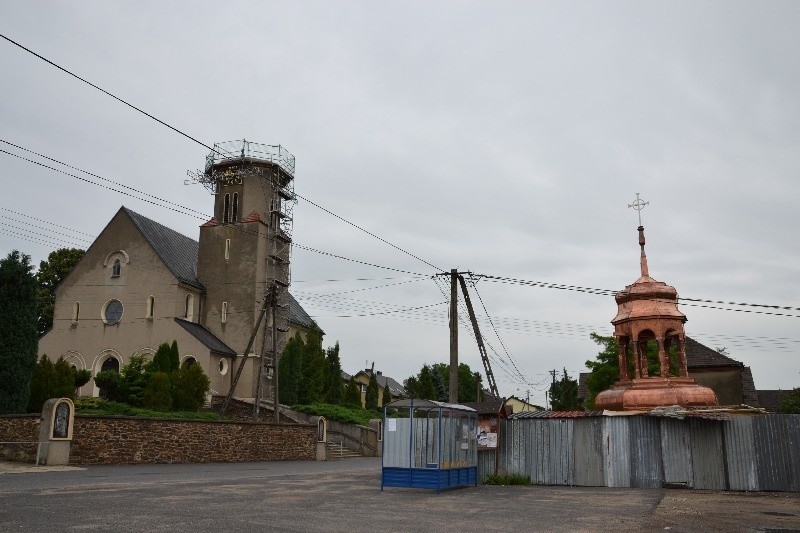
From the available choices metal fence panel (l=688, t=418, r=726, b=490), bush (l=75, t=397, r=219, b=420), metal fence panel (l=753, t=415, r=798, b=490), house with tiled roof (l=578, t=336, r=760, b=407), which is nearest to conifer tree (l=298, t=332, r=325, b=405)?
bush (l=75, t=397, r=219, b=420)

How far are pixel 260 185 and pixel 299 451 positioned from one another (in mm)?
23768

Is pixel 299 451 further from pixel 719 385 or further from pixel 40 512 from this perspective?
pixel 719 385

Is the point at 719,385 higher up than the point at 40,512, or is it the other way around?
the point at 719,385

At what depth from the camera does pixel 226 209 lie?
172ft

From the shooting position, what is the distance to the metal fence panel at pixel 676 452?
20953 millimetres

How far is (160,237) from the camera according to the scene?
51.2 m

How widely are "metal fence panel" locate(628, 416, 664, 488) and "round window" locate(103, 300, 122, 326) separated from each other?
120 feet

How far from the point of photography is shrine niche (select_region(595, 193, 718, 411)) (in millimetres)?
25031

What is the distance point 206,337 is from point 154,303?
4.15 metres

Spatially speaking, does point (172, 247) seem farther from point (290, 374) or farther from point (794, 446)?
point (794, 446)

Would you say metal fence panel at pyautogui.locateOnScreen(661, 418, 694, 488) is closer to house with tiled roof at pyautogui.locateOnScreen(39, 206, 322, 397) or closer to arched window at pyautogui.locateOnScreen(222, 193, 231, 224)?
house with tiled roof at pyautogui.locateOnScreen(39, 206, 322, 397)

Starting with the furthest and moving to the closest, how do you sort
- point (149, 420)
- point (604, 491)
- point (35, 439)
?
point (149, 420)
point (35, 439)
point (604, 491)

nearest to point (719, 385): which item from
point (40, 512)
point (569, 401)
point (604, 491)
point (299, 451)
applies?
point (569, 401)

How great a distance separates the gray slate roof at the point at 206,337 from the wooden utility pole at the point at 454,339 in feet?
76.4
